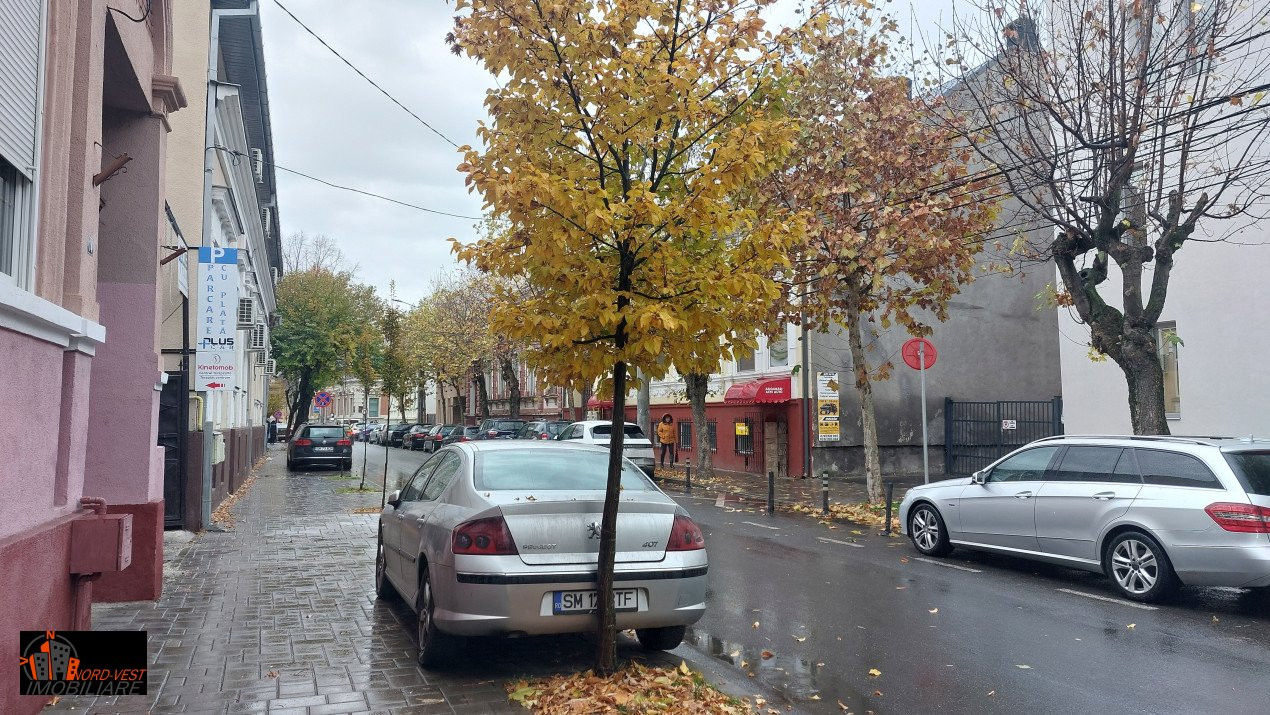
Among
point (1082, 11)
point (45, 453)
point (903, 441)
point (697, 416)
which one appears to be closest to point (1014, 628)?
point (45, 453)

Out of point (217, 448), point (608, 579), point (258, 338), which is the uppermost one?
point (258, 338)

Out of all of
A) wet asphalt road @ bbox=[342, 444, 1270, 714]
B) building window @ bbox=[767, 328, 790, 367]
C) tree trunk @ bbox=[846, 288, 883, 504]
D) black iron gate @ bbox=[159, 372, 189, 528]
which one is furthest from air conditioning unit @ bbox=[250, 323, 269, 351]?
wet asphalt road @ bbox=[342, 444, 1270, 714]

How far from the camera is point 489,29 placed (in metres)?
5.61

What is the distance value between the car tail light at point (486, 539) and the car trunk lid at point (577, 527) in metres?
0.05

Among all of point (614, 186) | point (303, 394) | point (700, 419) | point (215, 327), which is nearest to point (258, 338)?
point (700, 419)

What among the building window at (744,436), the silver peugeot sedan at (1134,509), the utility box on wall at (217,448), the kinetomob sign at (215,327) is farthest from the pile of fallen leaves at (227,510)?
the building window at (744,436)

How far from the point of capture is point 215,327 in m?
13.8

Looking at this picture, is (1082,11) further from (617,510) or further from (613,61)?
(617,510)

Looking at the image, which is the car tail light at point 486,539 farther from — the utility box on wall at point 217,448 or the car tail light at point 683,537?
the utility box on wall at point 217,448

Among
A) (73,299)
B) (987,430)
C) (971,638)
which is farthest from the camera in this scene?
(987,430)

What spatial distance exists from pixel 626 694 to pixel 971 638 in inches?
131

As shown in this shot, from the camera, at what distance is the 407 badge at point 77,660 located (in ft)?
15.1

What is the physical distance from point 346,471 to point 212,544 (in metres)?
18.7

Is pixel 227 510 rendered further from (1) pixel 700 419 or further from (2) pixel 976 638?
(2) pixel 976 638
